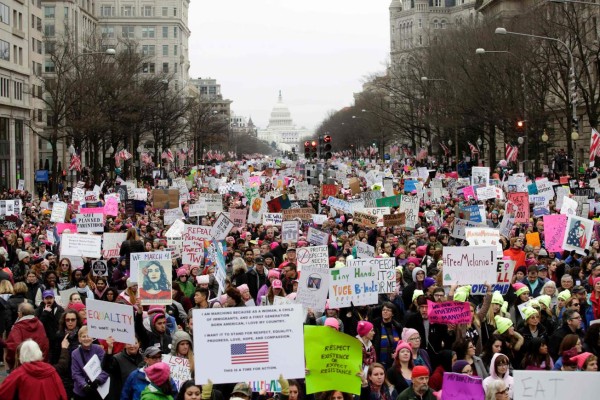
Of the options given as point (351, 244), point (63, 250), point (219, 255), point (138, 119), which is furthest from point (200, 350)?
point (138, 119)

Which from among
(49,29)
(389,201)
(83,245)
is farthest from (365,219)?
(49,29)

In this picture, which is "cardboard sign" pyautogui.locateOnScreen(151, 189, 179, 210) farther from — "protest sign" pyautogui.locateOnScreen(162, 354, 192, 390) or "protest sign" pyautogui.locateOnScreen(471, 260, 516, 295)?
"protest sign" pyautogui.locateOnScreen(162, 354, 192, 390)

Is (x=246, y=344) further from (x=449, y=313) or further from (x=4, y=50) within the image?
(x=4, y=50)

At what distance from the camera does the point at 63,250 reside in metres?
19.4

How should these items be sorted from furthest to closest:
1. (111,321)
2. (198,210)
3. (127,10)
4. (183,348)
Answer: (127,10) → (198,210) → (111,321) → (183,348)

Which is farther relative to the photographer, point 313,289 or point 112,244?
point 112,244

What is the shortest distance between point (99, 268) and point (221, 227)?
340 centimetres

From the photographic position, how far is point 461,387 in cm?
955

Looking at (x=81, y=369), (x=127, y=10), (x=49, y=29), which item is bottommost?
(x=81, y=369)

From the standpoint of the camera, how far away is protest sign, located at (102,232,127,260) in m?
21.2

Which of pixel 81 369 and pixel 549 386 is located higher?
pixel 549 386

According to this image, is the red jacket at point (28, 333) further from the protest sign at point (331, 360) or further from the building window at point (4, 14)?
the building window at point (4, 14)

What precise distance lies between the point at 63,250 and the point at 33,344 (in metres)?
9.82

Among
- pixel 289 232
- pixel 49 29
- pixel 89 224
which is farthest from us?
pixel 49 29
